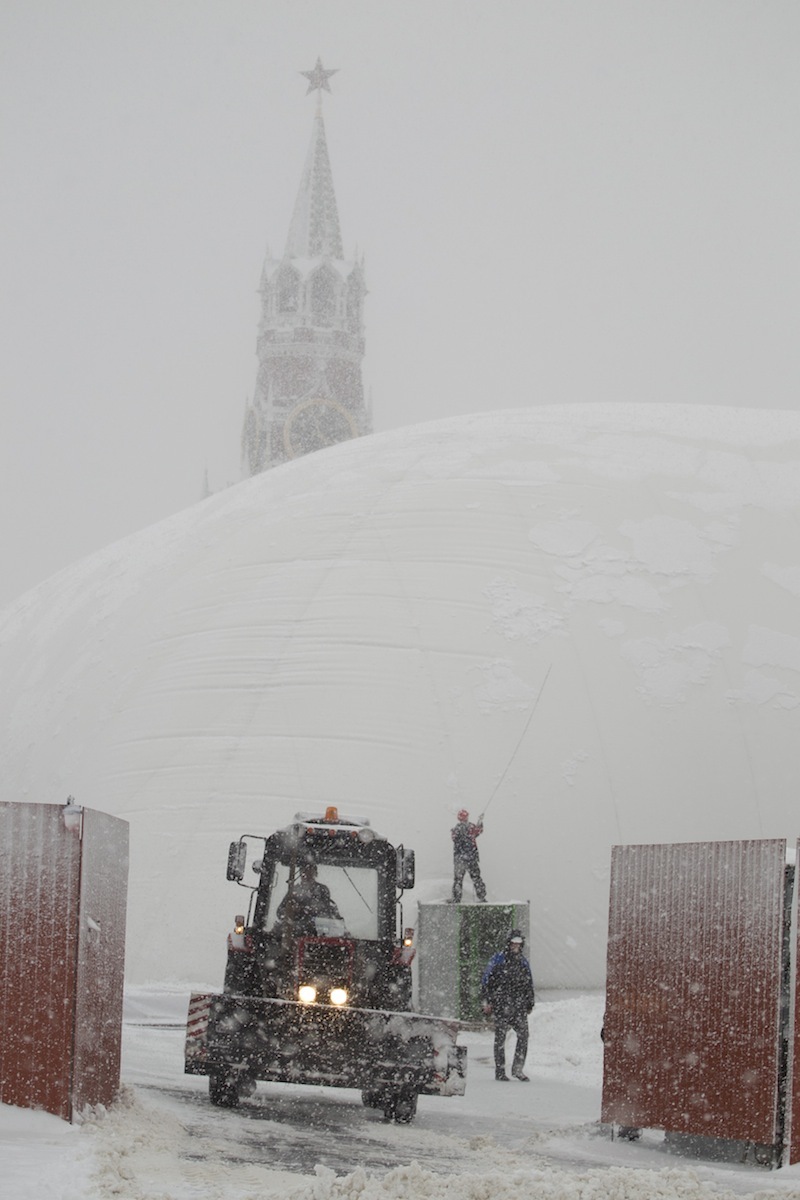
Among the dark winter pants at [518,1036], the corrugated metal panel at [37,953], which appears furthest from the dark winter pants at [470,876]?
the corrugated metal panel at [37,953]

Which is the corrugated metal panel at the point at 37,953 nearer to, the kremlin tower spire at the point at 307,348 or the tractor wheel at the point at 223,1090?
the tractor wheel at the point at 223,1090

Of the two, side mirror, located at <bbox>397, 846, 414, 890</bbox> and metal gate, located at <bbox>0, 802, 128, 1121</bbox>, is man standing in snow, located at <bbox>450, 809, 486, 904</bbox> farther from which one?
metal gate, located at <bbox>0, 802, 128, 1121</bbox>

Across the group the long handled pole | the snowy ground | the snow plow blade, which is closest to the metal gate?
the snowy ground

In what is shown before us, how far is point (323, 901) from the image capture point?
12.9 meters

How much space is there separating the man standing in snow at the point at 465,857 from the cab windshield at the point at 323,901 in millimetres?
8759

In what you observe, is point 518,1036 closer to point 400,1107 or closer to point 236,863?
point 400,1107

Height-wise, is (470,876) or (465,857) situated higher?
(465,857)

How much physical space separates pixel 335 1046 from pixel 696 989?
106 inches

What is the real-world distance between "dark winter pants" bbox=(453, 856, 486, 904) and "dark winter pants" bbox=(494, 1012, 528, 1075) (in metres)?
5.45

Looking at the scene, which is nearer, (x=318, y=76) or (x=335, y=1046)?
(x=335, y=1046)

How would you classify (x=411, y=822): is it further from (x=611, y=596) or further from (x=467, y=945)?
(x=611, y=596)

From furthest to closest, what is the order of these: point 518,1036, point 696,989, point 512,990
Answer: point 518,1036 < point 512,990 < point 696,989

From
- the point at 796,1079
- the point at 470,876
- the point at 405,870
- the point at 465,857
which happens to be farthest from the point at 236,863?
the point at 470,876

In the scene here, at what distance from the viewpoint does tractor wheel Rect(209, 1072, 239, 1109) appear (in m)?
12.3
